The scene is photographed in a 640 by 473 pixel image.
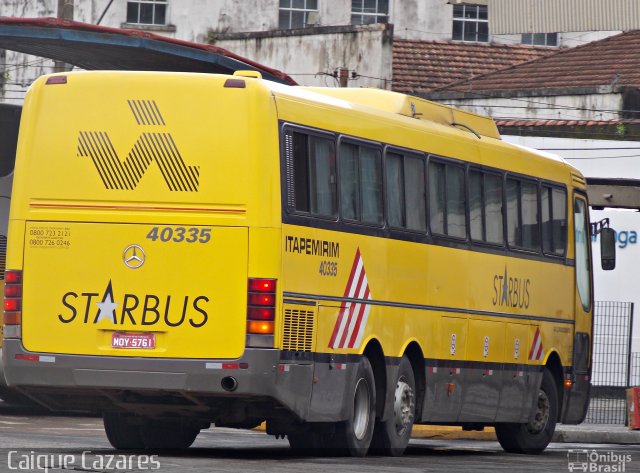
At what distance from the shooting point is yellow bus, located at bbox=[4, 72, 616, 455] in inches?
571

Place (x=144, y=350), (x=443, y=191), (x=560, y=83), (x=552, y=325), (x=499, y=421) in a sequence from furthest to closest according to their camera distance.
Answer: (x=560, y=83)
(x=552, y=325)
(x=499, y=421)
(x=443, y=191)
(x=144, y=350)

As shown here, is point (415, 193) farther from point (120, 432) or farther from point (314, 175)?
point (120, 432)

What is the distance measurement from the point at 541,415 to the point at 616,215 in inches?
543

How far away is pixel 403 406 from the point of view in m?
17.0

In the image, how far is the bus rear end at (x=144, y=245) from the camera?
14453 mm

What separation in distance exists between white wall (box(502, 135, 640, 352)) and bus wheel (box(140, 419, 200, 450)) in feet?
59.5

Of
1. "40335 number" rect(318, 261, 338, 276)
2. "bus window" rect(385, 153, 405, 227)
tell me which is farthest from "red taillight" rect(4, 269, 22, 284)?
"bus window" rect(385, 153, 405, 227)

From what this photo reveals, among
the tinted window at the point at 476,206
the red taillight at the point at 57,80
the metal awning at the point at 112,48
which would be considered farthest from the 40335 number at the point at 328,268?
the metal awning at the point at 112,48

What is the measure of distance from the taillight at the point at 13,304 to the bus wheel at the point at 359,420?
295 centimetres

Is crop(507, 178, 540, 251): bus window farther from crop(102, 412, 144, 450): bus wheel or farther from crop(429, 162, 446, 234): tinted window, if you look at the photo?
crop(102, 412, 144, 450): bus wheel

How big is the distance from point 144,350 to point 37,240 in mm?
1352

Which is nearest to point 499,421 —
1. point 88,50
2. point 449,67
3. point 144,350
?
point 144,350

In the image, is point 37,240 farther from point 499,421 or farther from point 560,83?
point 560,83

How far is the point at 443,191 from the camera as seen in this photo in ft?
59.0
